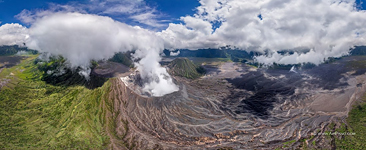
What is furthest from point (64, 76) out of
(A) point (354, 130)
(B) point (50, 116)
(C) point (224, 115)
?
(A) point (354, 130)

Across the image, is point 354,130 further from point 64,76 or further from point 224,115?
point 64,76

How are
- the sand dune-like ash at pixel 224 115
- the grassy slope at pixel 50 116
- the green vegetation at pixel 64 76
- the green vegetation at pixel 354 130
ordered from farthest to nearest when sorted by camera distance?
the green vegetation at pixel 64 76 < the sand dune-like ash at pixel 224 115 < the grassy slope at pixel 50 116 < the green vegetation at pixel 354 130

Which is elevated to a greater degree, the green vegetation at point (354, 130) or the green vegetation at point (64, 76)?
the green vegetation at point (64, 76)

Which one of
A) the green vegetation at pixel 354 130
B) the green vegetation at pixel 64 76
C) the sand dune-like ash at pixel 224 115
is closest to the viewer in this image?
the green vegetation at pixel 354 130

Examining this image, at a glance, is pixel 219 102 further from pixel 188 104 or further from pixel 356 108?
pixel 356 108

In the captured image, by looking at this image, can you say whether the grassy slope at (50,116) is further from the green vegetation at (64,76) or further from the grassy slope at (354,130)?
the grassy slope at (354,130)

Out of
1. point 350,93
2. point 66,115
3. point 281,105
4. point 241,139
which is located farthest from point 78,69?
point 350,93

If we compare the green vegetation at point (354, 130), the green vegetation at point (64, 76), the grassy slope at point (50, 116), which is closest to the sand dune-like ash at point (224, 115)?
the green vegetation at point (354, 130)
